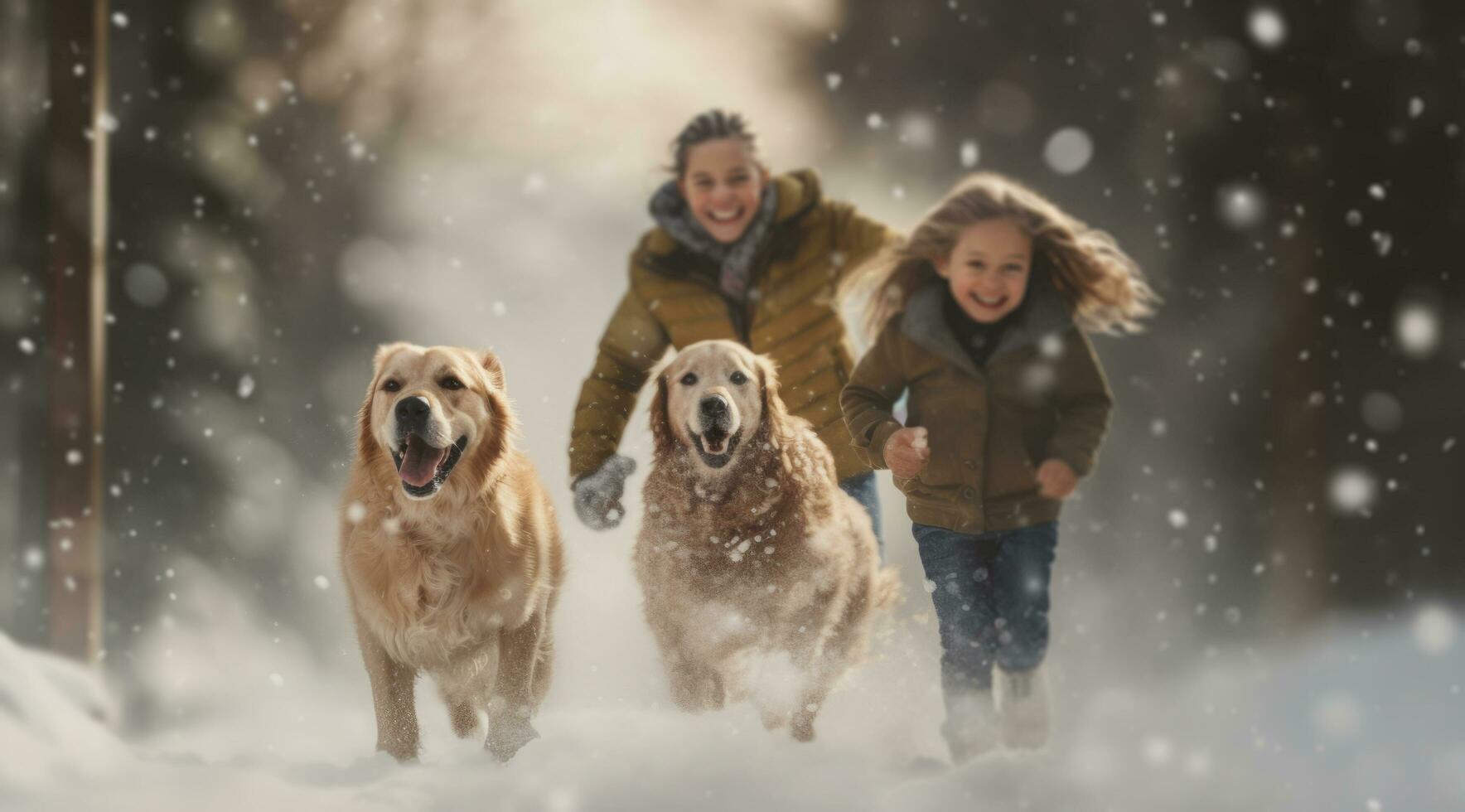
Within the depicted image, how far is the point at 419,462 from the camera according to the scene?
5.01 feet

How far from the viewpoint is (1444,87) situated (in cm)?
196

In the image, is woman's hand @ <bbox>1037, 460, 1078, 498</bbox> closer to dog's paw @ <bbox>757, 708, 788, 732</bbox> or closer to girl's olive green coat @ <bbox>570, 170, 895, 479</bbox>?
girl's olive green coat @ <bbox>570, 170, 895, 479</bbox>

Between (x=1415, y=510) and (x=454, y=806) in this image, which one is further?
(x=1415, y=510)

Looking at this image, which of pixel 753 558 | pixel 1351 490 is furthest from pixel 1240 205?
pixel 753 558

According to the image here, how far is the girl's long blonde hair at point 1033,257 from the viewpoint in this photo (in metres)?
1.59

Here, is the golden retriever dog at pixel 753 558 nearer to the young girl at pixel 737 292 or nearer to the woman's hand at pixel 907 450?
the young girl at pixel 737 292

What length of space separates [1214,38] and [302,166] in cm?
166

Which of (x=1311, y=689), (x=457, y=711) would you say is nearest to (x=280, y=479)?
(x=457, y=711)

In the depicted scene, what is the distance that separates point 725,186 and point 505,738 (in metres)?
0.95

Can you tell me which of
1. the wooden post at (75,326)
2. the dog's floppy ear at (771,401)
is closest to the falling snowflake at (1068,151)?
the dog's floppy ear at (771,401)

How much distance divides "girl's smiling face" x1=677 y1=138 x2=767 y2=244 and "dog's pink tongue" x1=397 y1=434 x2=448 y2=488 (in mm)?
565

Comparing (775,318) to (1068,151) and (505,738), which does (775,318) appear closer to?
(1068,151)

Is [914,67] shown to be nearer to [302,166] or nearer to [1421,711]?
[302,166]

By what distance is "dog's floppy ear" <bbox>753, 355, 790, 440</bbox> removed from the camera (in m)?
1.66
